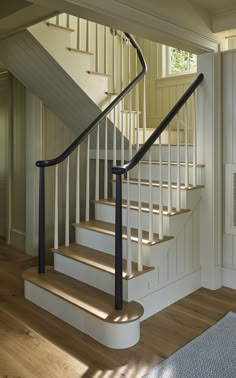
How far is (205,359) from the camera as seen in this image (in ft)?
7.20

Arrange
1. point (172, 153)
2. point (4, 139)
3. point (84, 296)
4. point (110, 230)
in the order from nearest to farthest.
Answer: point (84, 296)
point (110, 230)
point (172, 153)
point (4, 139)

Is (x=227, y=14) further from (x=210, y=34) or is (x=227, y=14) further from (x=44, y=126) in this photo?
(x=44, y=126)

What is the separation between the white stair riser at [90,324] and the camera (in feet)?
7.61

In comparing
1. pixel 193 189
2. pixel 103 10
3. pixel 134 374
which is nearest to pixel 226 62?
pixel 193 189

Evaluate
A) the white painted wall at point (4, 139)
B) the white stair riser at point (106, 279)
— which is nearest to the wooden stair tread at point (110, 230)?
the white stair riser at point (106, 279)

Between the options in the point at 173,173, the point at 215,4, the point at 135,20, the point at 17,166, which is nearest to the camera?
the point at 135,20

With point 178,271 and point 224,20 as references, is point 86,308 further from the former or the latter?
point 224,20

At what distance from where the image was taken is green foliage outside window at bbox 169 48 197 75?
497cm

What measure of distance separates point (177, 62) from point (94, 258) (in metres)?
3.40

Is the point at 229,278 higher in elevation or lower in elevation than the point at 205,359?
higher

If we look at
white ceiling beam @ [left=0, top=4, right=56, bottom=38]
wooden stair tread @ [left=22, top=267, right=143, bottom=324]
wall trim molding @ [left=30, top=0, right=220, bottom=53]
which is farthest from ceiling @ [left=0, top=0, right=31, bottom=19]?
wooden stair tread @ [left=22, top=267, right=143, bottom=324]

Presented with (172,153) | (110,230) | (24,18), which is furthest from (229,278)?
(24,18)

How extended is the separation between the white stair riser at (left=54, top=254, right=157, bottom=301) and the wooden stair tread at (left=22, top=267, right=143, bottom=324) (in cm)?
4

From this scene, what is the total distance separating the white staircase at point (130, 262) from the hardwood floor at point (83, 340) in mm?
89
